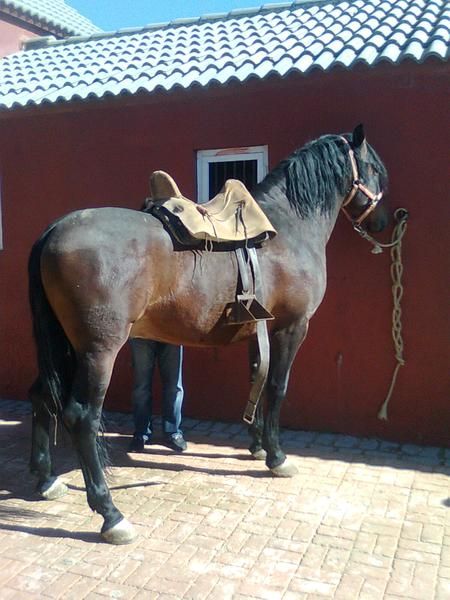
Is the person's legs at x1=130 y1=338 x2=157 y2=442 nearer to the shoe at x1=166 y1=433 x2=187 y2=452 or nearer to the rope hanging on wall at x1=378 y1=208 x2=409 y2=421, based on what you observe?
the shoe at x1=166 y1=433 x2=187 y2=452

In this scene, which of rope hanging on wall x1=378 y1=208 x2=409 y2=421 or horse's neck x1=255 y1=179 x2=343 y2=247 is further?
Answer: rope hanging on wall x1=378 y1=208 x2=409 y2=421

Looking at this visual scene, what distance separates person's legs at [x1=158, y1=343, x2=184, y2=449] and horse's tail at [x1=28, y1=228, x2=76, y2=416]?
51.6 inches

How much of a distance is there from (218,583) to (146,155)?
12.3 ft

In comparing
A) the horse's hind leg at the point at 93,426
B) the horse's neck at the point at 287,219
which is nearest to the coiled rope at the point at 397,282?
the horse's neck at the point at 287,219

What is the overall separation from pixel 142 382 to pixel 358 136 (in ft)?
8.15

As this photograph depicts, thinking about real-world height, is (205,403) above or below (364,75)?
below

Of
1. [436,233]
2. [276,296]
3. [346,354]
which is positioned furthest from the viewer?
[346,354]

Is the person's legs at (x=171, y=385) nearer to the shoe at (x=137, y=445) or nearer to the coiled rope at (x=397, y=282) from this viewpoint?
the shoe at (x=137, y=445)

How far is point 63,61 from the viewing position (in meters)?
7.01

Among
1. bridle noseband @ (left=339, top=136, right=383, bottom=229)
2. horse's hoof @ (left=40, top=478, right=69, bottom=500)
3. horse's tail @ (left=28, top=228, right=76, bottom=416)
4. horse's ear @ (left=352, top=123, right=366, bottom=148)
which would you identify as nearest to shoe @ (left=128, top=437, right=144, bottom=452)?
horse's hoof @ (left=40, top=478, right=69, bottom=500)

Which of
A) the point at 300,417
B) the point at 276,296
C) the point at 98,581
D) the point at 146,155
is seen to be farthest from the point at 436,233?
the point at 98,581

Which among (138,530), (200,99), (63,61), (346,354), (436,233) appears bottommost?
(138,530)

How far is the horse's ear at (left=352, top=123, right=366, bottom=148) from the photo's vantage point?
4105mm

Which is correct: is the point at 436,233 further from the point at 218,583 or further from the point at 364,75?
the point at 218,583
